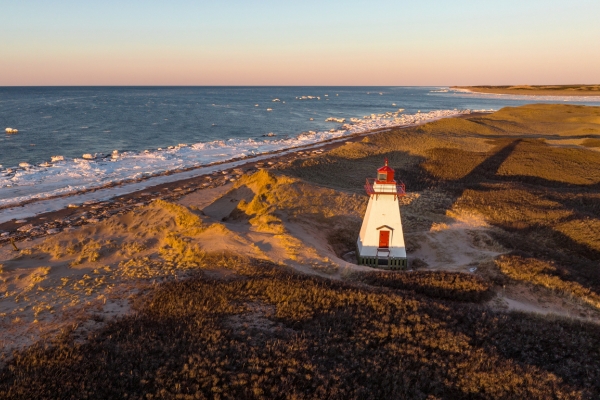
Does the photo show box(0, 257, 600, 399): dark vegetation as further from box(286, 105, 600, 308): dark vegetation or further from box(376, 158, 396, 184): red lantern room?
box(286, 105, 600, 308): dark vegetation

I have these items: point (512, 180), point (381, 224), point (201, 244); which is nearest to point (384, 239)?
point (381, 224)

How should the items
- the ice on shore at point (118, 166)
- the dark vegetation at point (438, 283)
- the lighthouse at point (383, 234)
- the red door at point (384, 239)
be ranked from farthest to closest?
the ice on shore at point (118, 166) < the red door at point (384, 239) < the lighthouse at point (383, 234) < the dark vegetation at point (438, 283)

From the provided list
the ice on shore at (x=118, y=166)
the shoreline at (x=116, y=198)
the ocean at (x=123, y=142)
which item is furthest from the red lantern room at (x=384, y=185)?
the ocean at (x=123, y=142)

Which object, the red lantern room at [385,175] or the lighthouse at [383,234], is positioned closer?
the red lantern room at [385,175]

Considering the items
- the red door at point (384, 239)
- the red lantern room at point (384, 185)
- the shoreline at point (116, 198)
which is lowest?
the shoreline at point (116, 198)

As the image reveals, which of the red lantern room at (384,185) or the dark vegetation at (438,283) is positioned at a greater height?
the red lantern room at (384,185)

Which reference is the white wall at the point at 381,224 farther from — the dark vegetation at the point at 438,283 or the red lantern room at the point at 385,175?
the dark vegetation at the point at 438,283

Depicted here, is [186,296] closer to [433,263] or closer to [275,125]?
[433,263]
